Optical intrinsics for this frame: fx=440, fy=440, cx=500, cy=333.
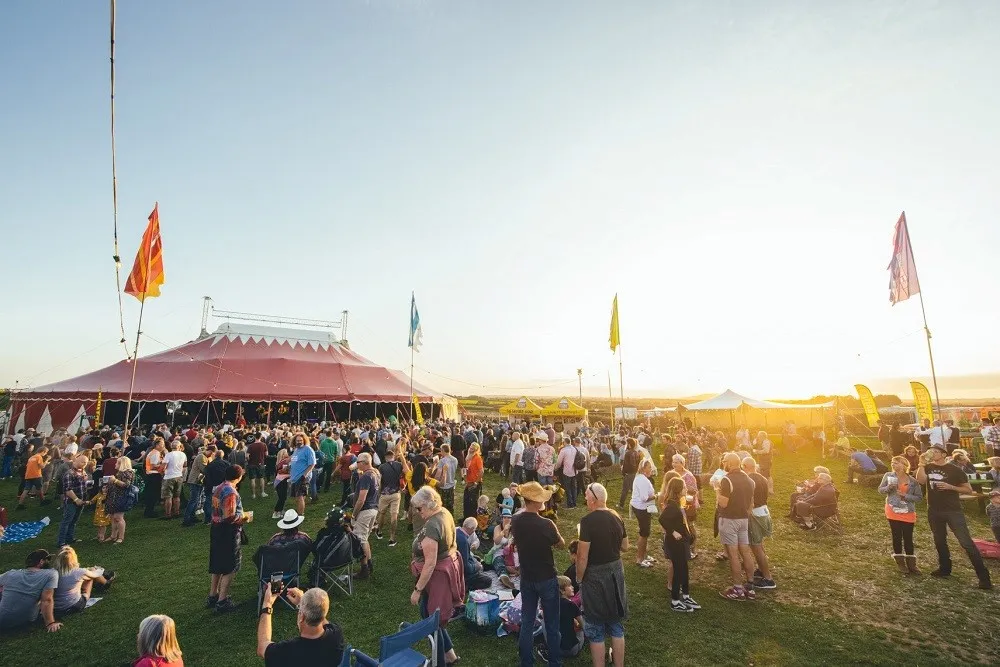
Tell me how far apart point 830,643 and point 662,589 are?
1.86 meters

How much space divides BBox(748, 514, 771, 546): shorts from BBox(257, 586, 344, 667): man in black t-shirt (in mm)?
5340

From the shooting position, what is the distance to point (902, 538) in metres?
6.46

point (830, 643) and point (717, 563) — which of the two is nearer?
point (830, 643)

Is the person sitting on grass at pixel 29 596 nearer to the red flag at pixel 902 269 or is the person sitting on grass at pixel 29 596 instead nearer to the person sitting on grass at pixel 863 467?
the person sitting on grass at pixel 863 467

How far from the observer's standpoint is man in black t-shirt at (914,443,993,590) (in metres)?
5.63

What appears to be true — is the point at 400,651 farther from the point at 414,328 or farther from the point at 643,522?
the point at 414,328

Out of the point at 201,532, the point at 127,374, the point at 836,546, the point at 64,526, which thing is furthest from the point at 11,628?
the point at 127,374

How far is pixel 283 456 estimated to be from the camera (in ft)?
33.9

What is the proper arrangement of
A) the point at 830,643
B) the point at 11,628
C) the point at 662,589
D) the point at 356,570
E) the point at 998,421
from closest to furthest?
the point at 830,643, the point at 11,628, the point at 662,589, the point at 356,570, the point at 998,421

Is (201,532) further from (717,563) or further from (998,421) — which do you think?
(998,421)

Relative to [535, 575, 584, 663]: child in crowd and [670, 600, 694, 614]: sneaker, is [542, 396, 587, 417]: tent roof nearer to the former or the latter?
[670, 600, 694, 614]: sneaker

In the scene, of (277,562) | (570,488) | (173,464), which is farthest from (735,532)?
(173,464)

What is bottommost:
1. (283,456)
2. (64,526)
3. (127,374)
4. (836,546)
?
(836,546)

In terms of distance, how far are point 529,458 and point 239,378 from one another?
1990cm
